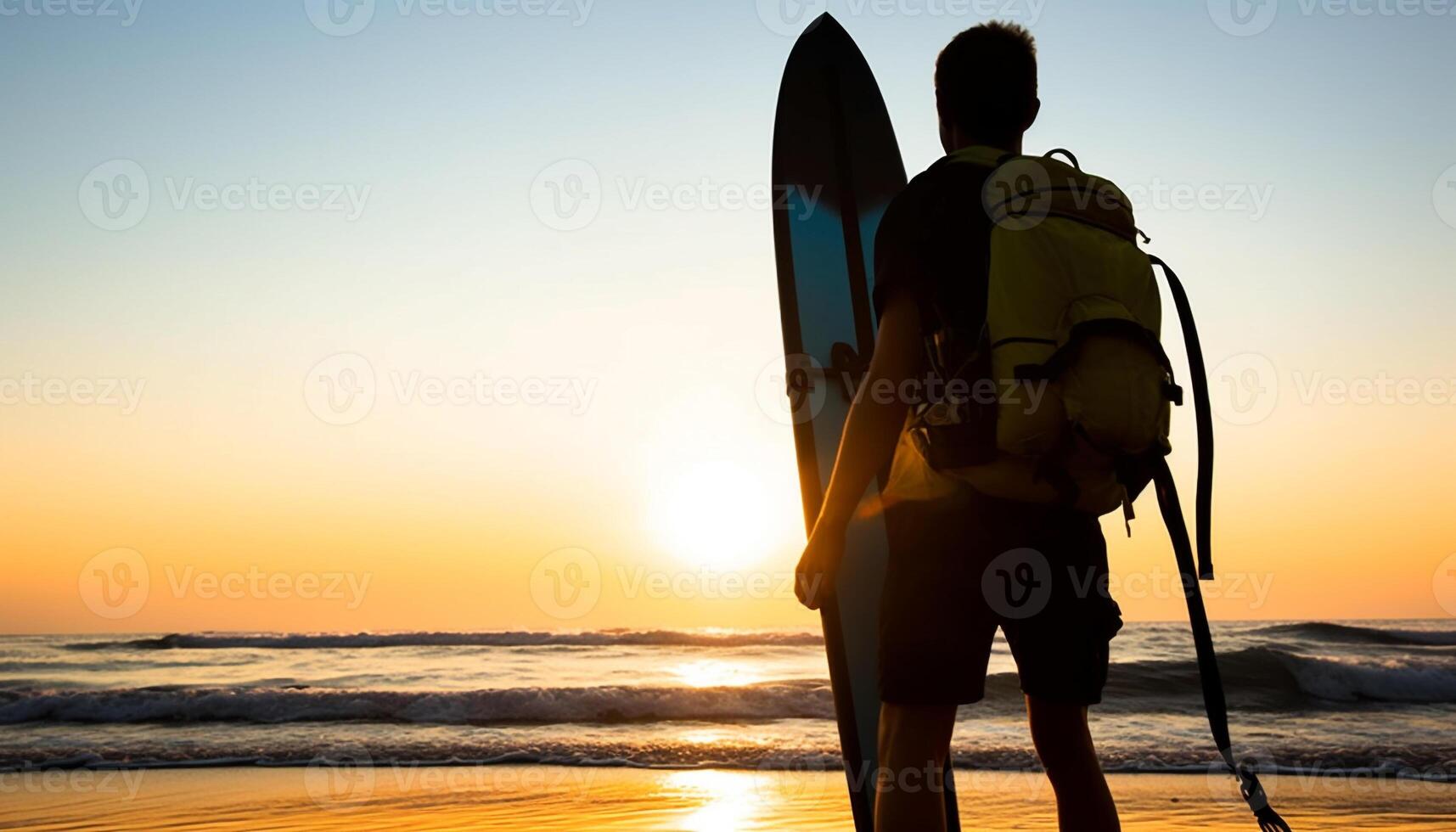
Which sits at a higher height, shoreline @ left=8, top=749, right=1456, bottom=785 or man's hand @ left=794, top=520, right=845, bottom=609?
man's hand @ left=794, top=520, right=845, bottom=609

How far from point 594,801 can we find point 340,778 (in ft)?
6.45

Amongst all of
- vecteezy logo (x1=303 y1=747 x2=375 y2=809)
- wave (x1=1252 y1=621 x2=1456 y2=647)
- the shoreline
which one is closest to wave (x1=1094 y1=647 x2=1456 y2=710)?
the shoreline

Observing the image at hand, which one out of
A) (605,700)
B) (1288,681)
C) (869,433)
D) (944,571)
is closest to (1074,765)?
(944,571)

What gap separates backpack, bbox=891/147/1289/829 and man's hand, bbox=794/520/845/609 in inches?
6.3

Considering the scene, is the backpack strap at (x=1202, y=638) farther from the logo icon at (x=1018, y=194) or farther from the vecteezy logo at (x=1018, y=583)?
the logo icon at (x=1018, y=194)

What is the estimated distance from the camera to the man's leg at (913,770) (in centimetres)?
149

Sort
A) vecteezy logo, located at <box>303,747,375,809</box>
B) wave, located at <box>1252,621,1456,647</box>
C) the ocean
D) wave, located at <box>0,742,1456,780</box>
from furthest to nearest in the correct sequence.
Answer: wave, located at <box>1252,621,1456,647</box> → the ocean → wave, located at <box>0,742,1456,780</box> → vecteezy logo, located at <box>303,747,375,809</box>

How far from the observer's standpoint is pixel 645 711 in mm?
9812

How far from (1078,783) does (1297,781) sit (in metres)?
6.00

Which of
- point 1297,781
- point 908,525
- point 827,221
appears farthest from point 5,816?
point 1297,781

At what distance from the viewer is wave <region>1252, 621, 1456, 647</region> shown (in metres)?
17.1

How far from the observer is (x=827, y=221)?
2902 mm

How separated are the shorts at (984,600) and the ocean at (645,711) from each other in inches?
224

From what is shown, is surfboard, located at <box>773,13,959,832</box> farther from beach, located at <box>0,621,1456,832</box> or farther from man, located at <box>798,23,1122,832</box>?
beach, located at <box>0,621,1456,832</box>
